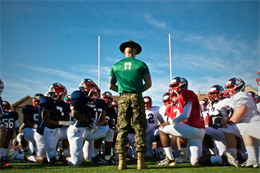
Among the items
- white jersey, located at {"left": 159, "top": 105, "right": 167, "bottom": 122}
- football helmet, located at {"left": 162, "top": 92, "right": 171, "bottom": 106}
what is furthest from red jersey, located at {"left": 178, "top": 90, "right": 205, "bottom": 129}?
football helmet, located at {"left": 162, "top": 92, "right": 171, "bottom": 106}

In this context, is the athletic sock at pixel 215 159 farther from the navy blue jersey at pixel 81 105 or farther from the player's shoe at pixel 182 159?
the navy blue jersey at pixel 81 105

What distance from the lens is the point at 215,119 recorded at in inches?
239

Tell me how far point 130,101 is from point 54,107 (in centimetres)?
276

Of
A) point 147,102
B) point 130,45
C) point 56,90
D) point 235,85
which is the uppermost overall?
point 130,45

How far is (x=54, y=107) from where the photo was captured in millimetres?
5781

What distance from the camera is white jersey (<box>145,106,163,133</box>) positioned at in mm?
7711

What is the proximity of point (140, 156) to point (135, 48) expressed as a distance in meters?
2.20

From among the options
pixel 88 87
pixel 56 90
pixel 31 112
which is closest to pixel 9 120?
pixel 31 112

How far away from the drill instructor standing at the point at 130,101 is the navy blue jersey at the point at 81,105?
3.08ft

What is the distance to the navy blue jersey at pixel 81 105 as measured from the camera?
15.7 feet

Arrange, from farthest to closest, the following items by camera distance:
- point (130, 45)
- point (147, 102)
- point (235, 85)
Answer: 1. point (147, 102)
2. point (235, 85)
3. point (130, 45)

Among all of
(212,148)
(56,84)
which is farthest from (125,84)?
(212,148)

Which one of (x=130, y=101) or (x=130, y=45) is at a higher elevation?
(x=130, y=45)

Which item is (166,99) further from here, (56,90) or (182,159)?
(56,90)
